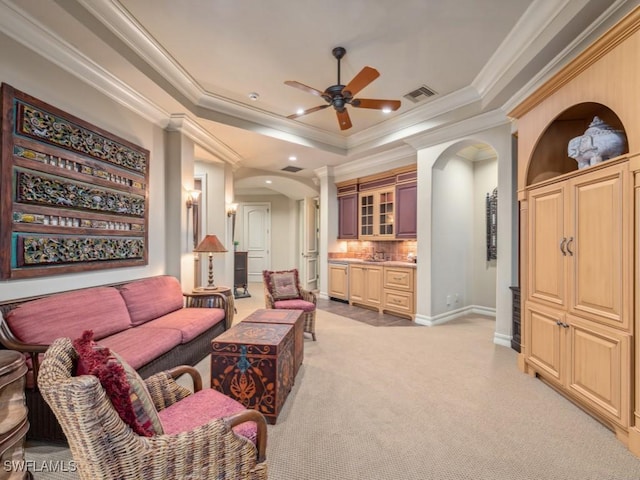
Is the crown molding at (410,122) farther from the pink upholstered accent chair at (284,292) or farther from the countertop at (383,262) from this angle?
the pink upholstered accent chair at (284,292)

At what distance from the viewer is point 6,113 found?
216 cm

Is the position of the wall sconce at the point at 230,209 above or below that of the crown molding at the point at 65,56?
below

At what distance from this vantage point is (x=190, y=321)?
10.1 feet

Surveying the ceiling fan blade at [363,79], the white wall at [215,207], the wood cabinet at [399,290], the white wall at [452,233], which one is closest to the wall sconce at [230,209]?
the white wall at [215,207]

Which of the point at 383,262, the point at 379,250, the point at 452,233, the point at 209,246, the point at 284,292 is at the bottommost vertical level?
the point at 284,292

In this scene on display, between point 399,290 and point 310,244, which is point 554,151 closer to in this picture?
point 399,290

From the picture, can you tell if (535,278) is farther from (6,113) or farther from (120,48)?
(6,113)

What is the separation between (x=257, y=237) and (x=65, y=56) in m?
7.04

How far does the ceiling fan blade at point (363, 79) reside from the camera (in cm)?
254

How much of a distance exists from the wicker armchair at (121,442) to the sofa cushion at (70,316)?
1425 mm

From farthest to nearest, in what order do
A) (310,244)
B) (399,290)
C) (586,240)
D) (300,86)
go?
(310,244), (399,290), (300,86), (586,240)

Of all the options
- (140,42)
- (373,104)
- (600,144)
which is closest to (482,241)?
(600,144)

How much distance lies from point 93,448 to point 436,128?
4650 millimetres

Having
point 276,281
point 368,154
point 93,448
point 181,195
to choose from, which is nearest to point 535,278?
point 276,281
